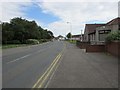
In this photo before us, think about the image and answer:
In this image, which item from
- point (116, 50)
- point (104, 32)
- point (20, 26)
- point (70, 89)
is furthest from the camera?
point (20, 26)

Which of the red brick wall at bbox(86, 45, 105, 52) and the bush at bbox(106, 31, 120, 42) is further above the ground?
the bush at bbox(106, 31, 120, 42)

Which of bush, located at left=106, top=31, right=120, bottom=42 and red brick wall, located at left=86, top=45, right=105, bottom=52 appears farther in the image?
red brick wall, located at left=86, top=45, right=105, bottom=52

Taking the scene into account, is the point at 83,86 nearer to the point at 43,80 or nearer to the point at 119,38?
the point at 43,80

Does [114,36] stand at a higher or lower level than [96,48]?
higher

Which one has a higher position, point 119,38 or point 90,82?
point 119,38

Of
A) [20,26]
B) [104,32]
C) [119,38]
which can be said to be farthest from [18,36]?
[119,38]

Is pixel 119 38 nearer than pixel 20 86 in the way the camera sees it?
No

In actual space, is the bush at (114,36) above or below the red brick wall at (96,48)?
above

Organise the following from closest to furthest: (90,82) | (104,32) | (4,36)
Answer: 1. (90,82)
2. (104,32)
3. (4,36)

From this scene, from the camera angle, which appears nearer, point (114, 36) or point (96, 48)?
point (114, 36)

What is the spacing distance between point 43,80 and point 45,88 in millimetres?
1659

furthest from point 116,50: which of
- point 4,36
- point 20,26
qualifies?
point 20,26

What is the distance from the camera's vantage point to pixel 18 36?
8431 cm

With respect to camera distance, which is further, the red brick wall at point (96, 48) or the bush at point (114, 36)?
the red brick wall at point (96, 48)
